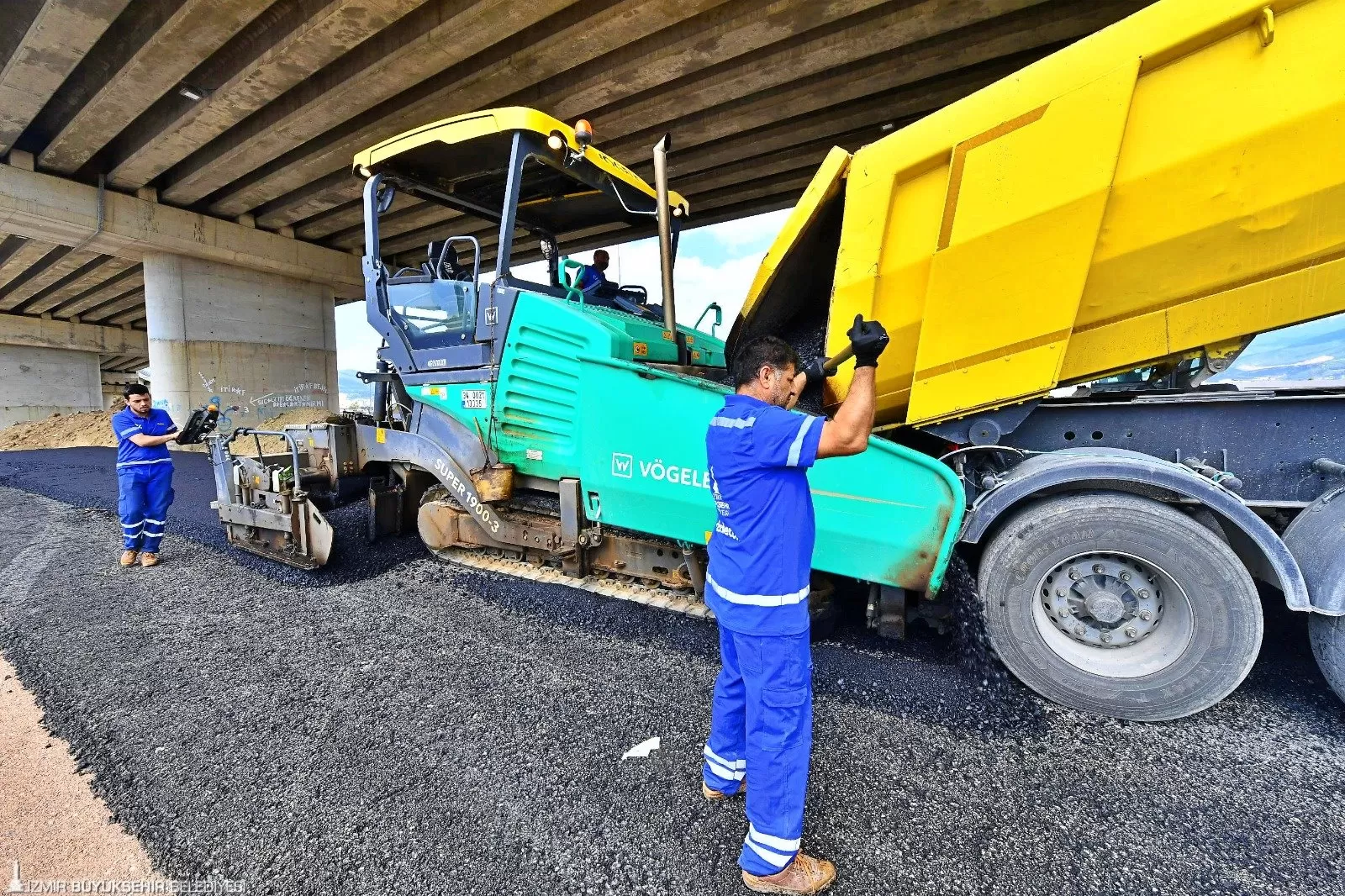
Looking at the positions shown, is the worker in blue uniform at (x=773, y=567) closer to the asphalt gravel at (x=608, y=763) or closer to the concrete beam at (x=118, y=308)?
the asphalt gravel at (x=608, y=763)

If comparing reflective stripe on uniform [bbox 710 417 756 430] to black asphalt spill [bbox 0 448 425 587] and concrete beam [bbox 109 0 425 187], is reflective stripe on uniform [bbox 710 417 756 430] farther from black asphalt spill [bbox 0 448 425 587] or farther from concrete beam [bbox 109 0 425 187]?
concrete beam [bbox 109 0 425 187]

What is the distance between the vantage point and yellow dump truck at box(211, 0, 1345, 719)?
6.29 feet

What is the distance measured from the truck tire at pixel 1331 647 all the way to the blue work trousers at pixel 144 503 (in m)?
7.01

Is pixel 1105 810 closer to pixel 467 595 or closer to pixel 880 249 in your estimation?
pixel 880 249

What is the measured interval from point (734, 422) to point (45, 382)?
3715cm

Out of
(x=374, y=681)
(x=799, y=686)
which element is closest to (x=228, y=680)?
(x=374, y=681)

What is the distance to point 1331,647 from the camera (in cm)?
210

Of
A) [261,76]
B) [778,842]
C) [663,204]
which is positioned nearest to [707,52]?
[663,204]

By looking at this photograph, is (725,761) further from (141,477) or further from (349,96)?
(349,96)

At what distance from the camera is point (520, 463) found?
347 cm

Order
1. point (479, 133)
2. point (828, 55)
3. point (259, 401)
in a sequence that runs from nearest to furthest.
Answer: point (479, 133) < point (828, 55) < point (259, 401)

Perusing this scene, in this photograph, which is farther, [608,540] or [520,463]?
[520,463]

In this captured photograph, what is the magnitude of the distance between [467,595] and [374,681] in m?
0.96

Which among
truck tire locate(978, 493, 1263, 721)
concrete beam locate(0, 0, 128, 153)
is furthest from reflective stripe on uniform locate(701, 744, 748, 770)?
concrete beam locate(0, 0, 128, 153)
